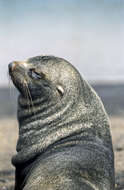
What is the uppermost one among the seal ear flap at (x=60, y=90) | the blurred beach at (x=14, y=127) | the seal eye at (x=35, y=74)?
the seal eye at (x=35, y=74)

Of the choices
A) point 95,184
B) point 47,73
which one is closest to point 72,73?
point 47,73

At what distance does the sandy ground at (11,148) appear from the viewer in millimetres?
7359

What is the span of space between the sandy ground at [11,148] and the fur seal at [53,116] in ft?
3.48

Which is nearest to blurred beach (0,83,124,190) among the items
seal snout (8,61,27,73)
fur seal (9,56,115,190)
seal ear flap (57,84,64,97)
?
fur seal (9,56,115,190)

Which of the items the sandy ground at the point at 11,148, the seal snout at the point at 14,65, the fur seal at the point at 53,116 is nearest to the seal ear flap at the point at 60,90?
the fur seal at the point at 53,116

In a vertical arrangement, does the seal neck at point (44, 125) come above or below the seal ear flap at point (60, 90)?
below

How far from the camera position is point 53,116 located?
6055mm

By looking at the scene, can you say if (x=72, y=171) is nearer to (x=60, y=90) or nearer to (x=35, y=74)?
(x=60, y=90)

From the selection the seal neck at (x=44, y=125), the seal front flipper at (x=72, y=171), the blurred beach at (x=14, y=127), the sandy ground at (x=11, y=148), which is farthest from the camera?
the blurred beach at (x=14, y=127)

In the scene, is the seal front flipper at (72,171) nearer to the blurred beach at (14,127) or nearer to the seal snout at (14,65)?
the seal snout at (14,65)

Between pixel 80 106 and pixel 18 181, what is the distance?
2.91 feet

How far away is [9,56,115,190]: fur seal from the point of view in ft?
19.2

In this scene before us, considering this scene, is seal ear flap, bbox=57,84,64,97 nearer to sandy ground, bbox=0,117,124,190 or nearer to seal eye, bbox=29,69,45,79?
seal eye, bbox=29,69,45,79

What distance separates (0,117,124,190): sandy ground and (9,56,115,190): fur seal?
1.06 metres
